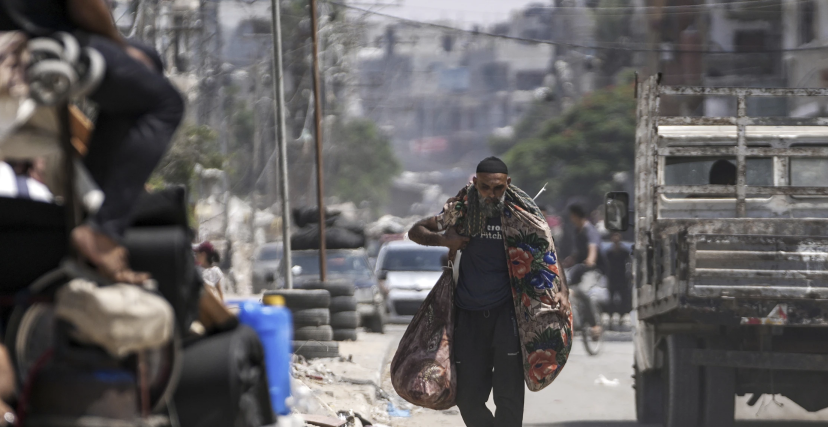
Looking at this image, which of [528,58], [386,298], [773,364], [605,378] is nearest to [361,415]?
[773,364]

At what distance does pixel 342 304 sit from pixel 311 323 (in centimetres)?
234

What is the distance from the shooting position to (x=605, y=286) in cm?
1853

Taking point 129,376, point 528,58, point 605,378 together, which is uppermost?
point 528,58

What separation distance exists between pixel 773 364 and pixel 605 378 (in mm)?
4970

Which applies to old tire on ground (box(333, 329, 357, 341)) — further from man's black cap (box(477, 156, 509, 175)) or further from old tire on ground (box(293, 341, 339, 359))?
man's black cap (box(477, 156, 509, 175))

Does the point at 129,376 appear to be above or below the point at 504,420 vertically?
above

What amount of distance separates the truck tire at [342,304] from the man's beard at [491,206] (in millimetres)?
9236

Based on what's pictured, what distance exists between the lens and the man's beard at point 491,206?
22.5 ft

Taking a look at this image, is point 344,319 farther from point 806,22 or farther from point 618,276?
point 806,22

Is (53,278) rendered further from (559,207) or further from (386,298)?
(559,207)

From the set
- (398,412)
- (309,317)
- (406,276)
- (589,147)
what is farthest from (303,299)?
(589,147)

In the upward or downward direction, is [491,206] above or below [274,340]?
above

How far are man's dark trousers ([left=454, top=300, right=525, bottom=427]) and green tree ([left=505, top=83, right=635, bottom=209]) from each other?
165 ft

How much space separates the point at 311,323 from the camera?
45.1 feet
